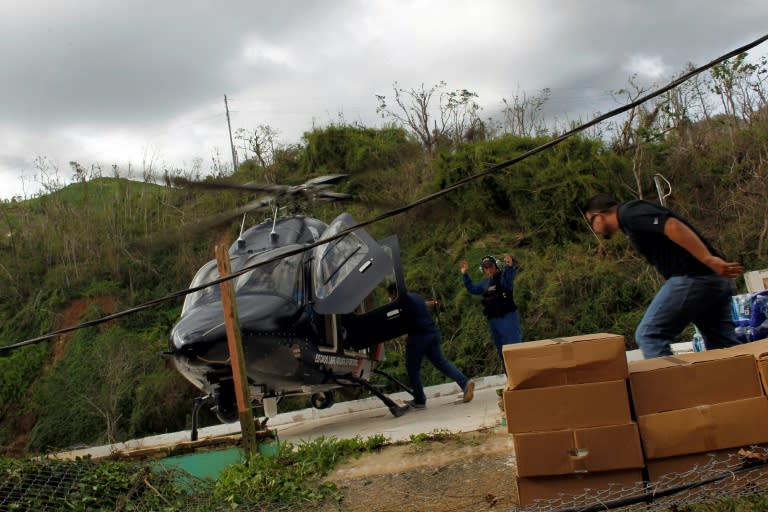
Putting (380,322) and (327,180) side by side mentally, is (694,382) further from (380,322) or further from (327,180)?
(327,180)

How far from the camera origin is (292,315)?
24.7 feet

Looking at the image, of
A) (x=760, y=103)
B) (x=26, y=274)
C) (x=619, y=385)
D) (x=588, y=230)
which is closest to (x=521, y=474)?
(x=619, y=385)

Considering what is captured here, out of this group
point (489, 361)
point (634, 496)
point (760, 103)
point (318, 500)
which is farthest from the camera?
point (760, 103)

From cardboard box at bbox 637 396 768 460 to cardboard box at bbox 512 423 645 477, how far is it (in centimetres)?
10

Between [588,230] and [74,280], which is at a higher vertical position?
[74,280]

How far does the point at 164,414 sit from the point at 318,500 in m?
11.3

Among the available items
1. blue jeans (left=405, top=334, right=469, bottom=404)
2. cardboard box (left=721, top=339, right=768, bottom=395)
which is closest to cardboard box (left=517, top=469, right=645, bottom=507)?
cardboard box (left=721, top=339, right=768, bottom=395)

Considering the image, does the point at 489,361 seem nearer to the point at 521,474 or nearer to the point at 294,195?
the point at 294,195

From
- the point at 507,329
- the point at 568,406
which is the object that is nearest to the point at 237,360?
the point at 507,329

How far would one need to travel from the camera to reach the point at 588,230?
1512cm

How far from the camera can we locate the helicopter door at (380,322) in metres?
8.31

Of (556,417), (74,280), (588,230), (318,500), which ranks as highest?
(74,280)

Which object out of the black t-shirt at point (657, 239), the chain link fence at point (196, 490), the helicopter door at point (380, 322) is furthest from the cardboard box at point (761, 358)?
the helicopter door at point (380, 322)

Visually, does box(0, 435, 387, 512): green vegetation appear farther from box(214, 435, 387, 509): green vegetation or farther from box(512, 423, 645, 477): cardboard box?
box(512, 423, 645, 477): cardboard box
